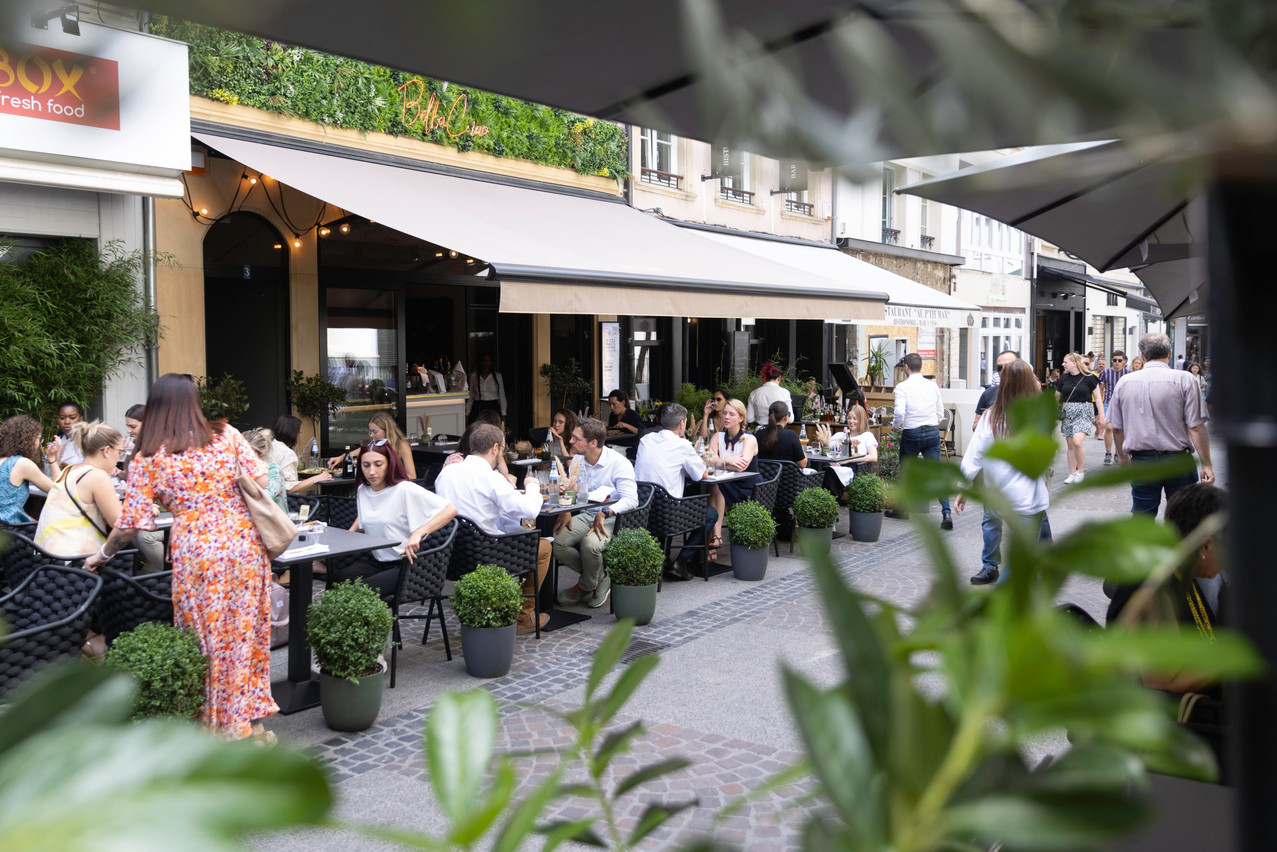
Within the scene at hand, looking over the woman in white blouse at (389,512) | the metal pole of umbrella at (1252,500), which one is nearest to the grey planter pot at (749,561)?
the woman in white blouse at (389,512)

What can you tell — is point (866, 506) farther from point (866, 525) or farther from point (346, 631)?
point (346, 631)

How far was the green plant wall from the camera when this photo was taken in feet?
32.3

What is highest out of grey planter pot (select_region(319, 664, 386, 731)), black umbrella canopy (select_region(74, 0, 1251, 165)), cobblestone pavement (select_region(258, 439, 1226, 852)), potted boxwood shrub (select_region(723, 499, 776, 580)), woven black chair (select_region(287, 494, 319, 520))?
black umbrella canopy (select_region(74, 0, 1251, 165))

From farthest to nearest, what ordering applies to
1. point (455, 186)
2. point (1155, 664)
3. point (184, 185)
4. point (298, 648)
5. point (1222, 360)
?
point (455, 186) < point (184, 185) < point (298, 648) < point (1222, 360) < point (1155, 664)

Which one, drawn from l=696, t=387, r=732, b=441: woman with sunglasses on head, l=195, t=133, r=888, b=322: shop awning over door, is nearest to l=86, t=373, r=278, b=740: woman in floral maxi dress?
l=195, t=133, r=888, b=322: shop awning over door

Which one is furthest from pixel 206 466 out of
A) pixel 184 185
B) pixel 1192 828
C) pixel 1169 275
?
pixel 1169 275

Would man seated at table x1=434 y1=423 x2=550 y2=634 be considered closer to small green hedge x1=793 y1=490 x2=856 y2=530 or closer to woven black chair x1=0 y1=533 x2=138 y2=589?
woven black chair x1=0 y1=533 x2=138 y2=589

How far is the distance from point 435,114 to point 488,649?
7984 millimetres

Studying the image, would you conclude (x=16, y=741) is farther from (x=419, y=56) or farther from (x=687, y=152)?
(x=687, y=152)

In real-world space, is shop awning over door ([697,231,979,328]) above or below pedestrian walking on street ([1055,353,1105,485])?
above

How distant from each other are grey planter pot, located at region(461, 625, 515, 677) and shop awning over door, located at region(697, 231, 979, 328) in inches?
307

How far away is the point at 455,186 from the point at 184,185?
9.57 ft

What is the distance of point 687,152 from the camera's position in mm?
15922

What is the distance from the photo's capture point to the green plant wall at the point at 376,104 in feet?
32.3
